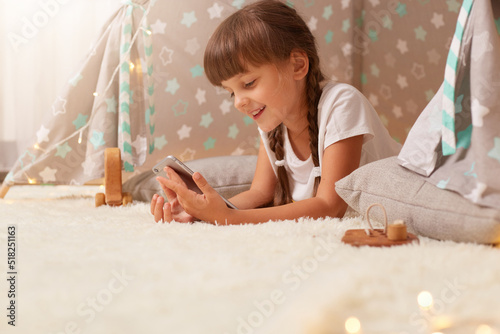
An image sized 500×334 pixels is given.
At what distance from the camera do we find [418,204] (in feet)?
2.64

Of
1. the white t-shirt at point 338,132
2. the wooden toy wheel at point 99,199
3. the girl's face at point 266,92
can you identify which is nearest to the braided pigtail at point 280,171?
the white t-shirt at point 338,132

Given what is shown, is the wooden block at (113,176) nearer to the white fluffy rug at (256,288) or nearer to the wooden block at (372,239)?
the white fluffy rug at (256,288)

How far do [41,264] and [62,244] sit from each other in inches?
5.0

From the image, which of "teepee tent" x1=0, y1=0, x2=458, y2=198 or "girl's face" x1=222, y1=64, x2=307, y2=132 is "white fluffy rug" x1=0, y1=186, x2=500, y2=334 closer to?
"girl's face" x1=222, y1=64, x2=307, y2=132

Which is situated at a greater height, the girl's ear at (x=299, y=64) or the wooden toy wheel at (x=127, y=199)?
the girl's ear at (x=299, y=64)

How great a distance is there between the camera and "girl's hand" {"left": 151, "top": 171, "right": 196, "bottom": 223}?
3.31ft

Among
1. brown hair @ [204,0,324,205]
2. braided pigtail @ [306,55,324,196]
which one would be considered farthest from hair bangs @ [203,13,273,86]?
braided pigtail @ [306,55,324,196]

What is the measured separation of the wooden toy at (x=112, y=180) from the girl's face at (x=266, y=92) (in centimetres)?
42

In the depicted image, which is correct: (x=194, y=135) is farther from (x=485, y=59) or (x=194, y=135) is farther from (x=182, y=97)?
(x=485, y=59)

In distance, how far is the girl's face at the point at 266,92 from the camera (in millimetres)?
1109

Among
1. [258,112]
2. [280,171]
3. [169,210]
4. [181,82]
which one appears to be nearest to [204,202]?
[169,210]

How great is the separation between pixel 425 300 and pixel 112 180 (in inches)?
38.9

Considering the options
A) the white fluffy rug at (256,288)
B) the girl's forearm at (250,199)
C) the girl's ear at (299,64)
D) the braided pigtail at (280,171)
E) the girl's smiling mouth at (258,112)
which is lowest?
the girl's forearm at (250,199)

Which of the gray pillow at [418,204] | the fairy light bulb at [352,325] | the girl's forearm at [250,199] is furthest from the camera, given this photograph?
the girl's forearm at [250,199]
